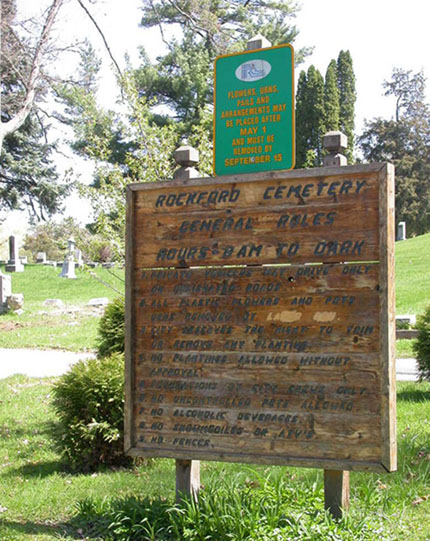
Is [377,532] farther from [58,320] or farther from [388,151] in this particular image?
[388,151]

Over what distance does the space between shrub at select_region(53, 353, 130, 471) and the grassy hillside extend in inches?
220

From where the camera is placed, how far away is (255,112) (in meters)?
4.21

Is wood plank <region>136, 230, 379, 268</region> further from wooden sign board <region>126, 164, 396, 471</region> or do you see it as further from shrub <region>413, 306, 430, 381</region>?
shrub <region>413, 306, 430, 381</region>

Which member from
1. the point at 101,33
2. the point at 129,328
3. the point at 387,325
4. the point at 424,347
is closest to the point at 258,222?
the point at 387,325

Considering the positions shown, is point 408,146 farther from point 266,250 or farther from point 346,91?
point 266,250

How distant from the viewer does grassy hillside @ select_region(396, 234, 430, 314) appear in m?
16.9

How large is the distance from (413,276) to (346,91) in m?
24.5

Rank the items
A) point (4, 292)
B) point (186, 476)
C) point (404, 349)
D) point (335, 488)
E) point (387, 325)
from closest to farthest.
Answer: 1. point (387, 325)
2. point (335, 488)
3. point (186, 476)
4. point (404, 349)
5. point (4, 292)

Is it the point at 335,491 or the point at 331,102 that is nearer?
the point at 335,491

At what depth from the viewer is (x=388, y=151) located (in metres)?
57.9

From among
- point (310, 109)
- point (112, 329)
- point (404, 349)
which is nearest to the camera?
point (112, 329)

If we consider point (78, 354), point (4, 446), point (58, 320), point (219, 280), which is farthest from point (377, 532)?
point (58, 320)

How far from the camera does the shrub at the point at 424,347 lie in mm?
8000

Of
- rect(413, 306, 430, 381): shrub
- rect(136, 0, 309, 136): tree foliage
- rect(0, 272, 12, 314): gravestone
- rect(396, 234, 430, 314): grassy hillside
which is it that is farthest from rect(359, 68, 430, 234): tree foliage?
rect(413, 306, 430, 381): shrub
